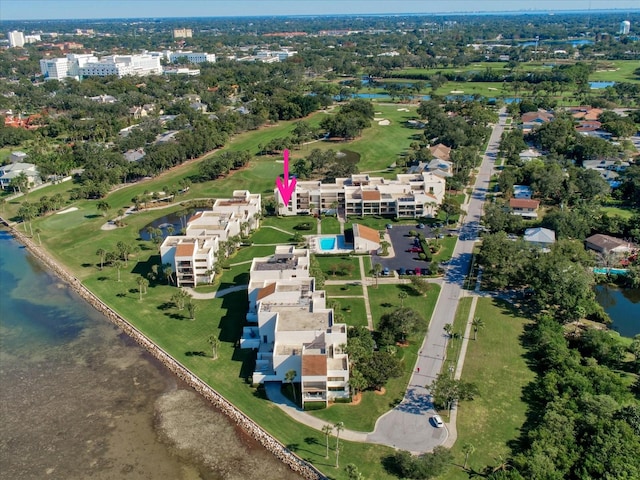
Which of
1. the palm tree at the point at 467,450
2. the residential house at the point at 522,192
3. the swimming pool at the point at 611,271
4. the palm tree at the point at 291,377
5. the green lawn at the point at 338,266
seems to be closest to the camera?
the palm tree at the point at 467,450

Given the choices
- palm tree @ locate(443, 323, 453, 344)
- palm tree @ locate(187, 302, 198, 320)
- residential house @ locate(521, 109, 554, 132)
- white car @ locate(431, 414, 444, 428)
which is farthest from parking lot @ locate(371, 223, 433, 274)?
residential house @ locate(521, 109, 554, 132)

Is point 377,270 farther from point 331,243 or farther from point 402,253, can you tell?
point 331,243

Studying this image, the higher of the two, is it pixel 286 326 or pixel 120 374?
pixel 286 326

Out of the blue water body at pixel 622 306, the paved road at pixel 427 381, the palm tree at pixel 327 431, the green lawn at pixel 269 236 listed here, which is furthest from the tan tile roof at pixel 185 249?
the blue water body at pixel 622 306

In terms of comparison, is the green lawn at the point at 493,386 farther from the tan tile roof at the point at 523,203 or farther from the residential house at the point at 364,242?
the tan tile roof at the point at 523,203

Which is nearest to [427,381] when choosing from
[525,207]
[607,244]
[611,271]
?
[611,271]

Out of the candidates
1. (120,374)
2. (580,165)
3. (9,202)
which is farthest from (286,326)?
(580,165)

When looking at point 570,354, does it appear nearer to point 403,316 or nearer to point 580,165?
point 403,316
